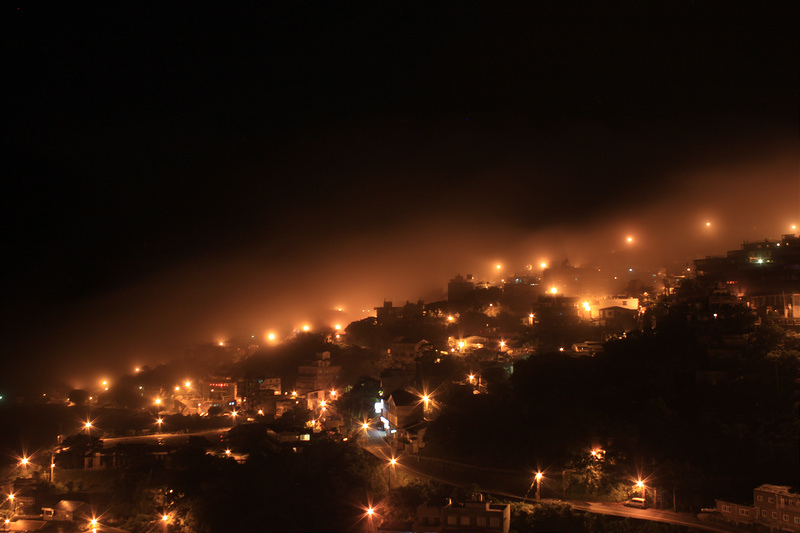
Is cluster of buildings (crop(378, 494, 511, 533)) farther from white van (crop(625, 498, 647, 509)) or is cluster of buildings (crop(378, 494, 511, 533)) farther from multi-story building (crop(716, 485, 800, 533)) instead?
multi-story building (crop(716, 485, 800, 533))

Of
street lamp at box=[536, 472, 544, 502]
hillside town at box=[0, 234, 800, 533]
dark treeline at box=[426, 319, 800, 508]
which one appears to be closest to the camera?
dark treeline at box=[426, 319, 800, 508]

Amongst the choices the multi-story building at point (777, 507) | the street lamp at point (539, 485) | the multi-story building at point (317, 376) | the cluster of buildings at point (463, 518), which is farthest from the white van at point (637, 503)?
the multi-story building at point (317, 376)

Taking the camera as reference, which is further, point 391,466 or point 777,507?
point 391,466

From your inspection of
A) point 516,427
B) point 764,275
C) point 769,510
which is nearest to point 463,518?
point 516,427

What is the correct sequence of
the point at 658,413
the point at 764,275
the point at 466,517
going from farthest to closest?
1. the point at 764,275
2. the point at 658,413
3. the point at 466,517

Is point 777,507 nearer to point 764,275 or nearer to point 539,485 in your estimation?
point 539,485

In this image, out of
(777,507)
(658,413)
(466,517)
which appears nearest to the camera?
(777,507)

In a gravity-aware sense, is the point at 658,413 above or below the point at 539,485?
above

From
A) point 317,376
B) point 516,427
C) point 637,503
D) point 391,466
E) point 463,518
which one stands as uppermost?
point 317,376

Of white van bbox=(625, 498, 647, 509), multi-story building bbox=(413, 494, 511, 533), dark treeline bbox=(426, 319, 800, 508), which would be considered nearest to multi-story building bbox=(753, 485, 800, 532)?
dark treeline bbox=(426, 319, 800, 508)

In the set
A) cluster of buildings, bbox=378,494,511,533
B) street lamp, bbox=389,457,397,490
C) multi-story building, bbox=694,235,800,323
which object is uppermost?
multi-story building, bbox=694,235,800,323

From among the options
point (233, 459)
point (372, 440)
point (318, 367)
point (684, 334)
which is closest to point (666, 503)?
point (684, 334)

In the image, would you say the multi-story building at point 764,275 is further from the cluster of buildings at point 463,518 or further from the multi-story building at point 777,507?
the cluster of buildings at point 463,518
